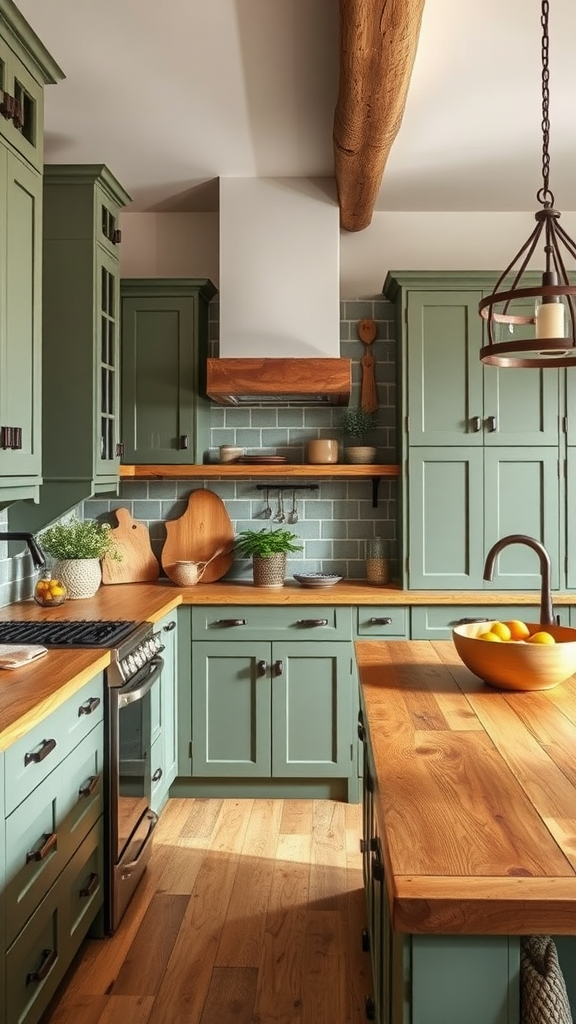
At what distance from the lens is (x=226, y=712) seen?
13.3 feet

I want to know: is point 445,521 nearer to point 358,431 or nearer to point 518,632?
point 358,431

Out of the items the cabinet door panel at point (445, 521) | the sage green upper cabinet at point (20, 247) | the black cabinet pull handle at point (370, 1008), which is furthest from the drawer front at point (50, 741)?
the cabinet door panel at point (445, 521)

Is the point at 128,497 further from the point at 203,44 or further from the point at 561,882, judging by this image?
the point at 561,882

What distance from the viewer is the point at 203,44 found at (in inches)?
115

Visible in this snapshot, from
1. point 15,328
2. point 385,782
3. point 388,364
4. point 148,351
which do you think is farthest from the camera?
point 388,364

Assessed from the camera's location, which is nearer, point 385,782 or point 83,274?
point 385,782

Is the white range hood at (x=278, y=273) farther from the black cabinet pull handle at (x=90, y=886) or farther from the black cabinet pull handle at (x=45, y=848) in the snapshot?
the black cabinet pull handle at (x=45, y=848)

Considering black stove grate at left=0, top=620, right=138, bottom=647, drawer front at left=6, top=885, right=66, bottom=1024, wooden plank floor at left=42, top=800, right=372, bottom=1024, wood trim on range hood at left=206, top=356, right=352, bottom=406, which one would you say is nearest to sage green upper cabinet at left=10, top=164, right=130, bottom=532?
wood trim on range hood at left=206, top=356, right=352, bottom=406

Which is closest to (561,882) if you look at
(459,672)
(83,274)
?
(459,672)

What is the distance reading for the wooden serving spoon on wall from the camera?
15.0ft

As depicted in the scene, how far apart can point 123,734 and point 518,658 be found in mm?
1461

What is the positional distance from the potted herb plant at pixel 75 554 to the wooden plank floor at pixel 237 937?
113 centimetres

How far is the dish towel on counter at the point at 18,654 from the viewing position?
2.44m

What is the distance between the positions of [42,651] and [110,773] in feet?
1.71
